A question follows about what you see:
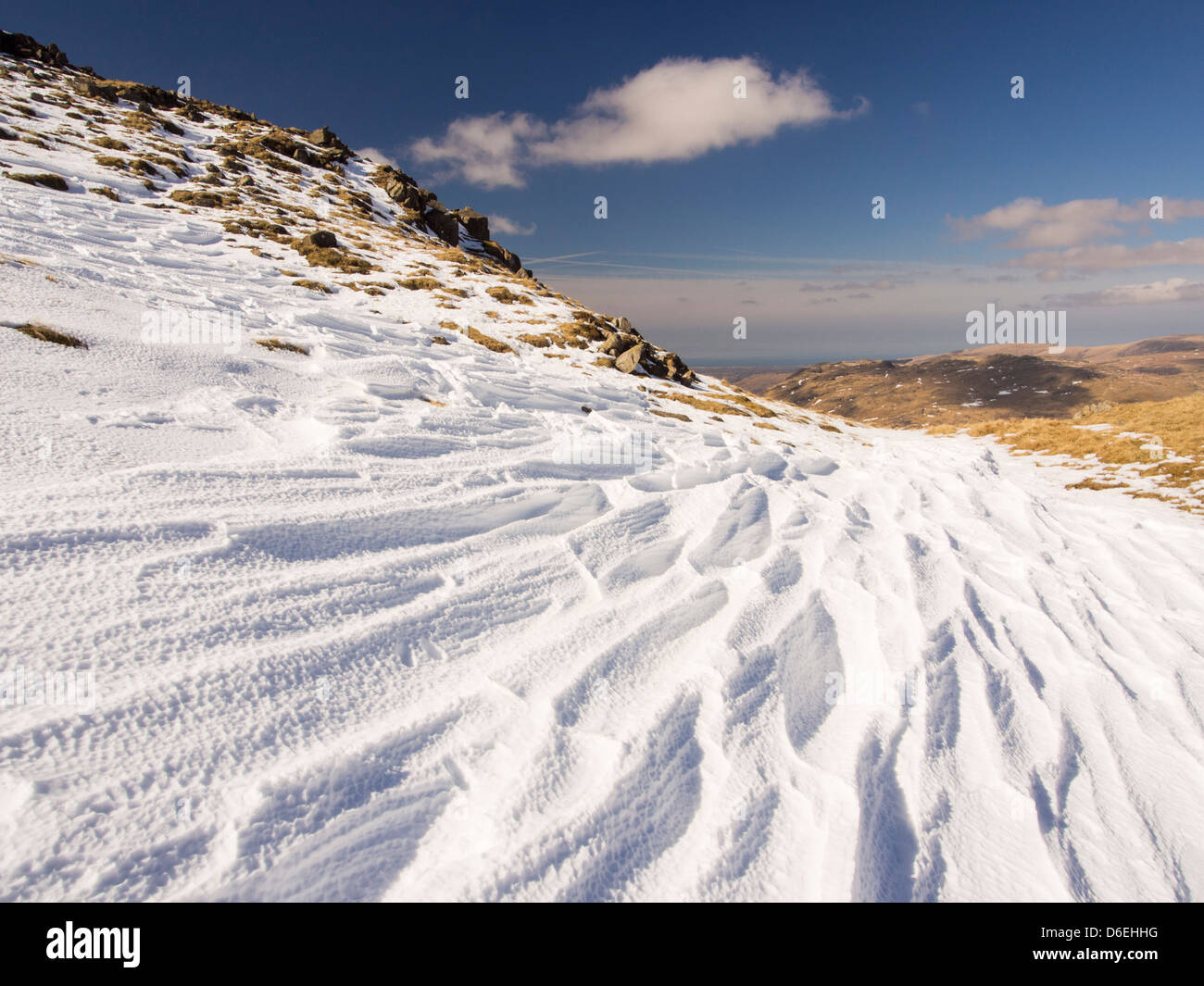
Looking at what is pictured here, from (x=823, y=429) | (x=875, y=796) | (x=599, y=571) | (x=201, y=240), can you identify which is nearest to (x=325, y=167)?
(x=201, y=240)

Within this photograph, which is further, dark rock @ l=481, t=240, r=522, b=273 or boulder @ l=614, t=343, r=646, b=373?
dark rock @ l=481, t=240, r=522, b=273

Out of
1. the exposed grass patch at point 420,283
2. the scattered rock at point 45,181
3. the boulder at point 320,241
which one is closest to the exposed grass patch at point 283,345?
the exposed grass patch at point 420,283

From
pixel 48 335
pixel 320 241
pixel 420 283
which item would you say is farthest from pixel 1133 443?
pixel 320 241

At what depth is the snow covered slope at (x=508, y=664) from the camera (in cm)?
196

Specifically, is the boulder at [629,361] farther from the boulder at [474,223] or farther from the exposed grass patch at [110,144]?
the boulder at [474,223]

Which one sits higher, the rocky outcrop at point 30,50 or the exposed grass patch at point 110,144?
the rocky outcrop at point 30,50

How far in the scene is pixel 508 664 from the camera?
296 centimetres

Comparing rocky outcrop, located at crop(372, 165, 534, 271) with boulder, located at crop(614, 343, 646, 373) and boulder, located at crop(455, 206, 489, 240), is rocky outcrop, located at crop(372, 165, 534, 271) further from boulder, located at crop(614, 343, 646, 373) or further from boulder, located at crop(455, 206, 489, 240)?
boulder, located at crop(614, 343, 646, 373)

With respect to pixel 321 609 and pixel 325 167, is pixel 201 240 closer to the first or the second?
pixel 321 609

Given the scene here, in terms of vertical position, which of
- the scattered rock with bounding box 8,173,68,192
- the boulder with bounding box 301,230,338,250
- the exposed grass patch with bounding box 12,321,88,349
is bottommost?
the exposed grass patch with bounding box 12,321,88,349

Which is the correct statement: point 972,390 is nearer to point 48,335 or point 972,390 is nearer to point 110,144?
point 110,144

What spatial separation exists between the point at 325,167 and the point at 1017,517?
43.9m

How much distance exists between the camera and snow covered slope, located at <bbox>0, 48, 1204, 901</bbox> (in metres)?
1.96

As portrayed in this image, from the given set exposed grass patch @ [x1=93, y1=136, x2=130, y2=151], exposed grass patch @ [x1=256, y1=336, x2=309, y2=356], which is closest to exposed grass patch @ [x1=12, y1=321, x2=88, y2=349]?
exposed grass patch @ [x1=256, y1=336, x2=309, y2=356]
